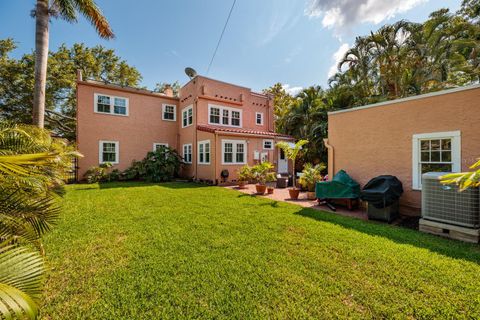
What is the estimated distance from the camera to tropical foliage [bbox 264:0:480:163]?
45.7ft

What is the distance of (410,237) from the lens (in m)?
4.59

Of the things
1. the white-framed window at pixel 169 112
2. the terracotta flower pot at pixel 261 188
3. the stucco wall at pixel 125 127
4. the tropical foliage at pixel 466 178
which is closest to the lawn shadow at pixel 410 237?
the tropical foliage at pixel 466 178

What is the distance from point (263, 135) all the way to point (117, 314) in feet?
44.5

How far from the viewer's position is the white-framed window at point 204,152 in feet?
45.0

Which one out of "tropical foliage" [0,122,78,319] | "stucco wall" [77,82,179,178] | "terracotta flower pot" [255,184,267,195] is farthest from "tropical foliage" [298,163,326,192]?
"stucco wall" [77,82,179,178]

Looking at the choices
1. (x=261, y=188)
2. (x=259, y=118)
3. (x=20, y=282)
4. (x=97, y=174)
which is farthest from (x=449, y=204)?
(x=97, y=174)

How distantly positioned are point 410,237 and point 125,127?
1723cm

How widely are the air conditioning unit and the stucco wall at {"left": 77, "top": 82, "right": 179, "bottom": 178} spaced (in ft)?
54.0

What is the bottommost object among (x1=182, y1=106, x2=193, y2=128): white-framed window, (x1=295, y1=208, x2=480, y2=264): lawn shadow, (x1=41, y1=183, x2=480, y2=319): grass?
(x1=41, y1=183, x2=480, y2=319): grass

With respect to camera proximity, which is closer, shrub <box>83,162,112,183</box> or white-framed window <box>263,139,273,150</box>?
shrub <box>83,162,112,183</box>

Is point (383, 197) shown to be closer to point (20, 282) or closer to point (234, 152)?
point (20, 282)

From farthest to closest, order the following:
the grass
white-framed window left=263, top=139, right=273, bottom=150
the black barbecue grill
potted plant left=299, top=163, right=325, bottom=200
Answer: white-framed window left=263, top=139, right=273, bottom=150 < potted plant left=299, top=163, right=325, bottom=200 < the black barbecue grill < the grass

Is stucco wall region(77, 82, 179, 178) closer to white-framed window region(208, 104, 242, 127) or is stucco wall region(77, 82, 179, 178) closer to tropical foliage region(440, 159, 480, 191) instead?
white-framed window region(208, 104, 242, 127)

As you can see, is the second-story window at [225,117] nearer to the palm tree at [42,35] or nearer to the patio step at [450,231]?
the palm tree at [42,35]
